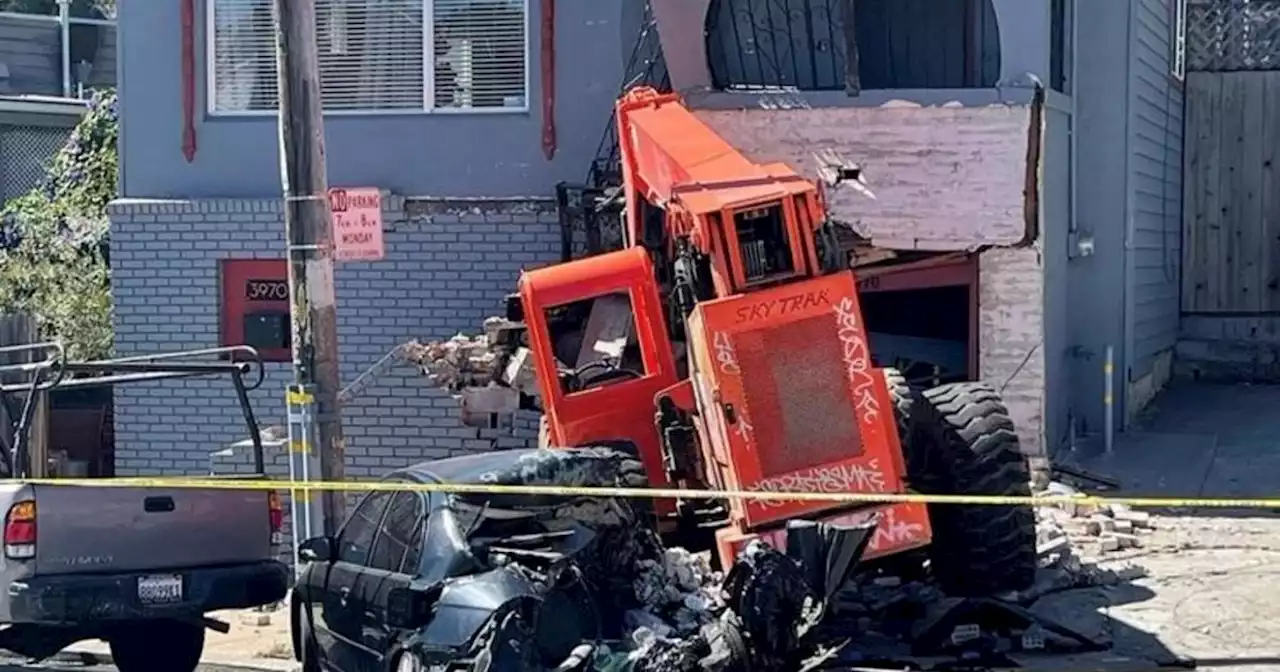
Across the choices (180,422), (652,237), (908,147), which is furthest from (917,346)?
(180,422)

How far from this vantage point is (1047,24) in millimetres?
14336

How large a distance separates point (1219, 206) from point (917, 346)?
6710mm

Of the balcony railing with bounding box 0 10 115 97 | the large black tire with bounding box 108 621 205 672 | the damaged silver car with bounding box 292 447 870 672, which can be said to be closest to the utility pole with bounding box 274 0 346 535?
the large black tire with bounding box 108 621 205 672

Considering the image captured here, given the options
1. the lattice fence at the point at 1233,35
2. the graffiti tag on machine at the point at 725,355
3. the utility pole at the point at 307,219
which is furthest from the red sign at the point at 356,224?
the lattice fence at the point at 1233,35

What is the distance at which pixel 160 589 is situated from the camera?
1038 cm

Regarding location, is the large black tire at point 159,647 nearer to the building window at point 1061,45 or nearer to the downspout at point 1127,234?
the building window at point 1061,45

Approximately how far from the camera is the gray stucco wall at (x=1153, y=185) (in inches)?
669

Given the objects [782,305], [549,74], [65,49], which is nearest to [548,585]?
[782,305]

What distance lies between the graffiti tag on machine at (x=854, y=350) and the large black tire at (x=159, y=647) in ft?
13.5

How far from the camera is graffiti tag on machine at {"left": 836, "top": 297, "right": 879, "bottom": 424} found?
10070 millimetres

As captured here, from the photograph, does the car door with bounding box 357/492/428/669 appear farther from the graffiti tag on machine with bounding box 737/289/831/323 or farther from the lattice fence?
the lattice fence

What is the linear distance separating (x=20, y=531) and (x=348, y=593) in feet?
6.26

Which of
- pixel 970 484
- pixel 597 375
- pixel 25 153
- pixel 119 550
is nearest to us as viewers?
pixel 119 550

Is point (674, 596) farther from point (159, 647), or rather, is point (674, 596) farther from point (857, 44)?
point (857, 44)
